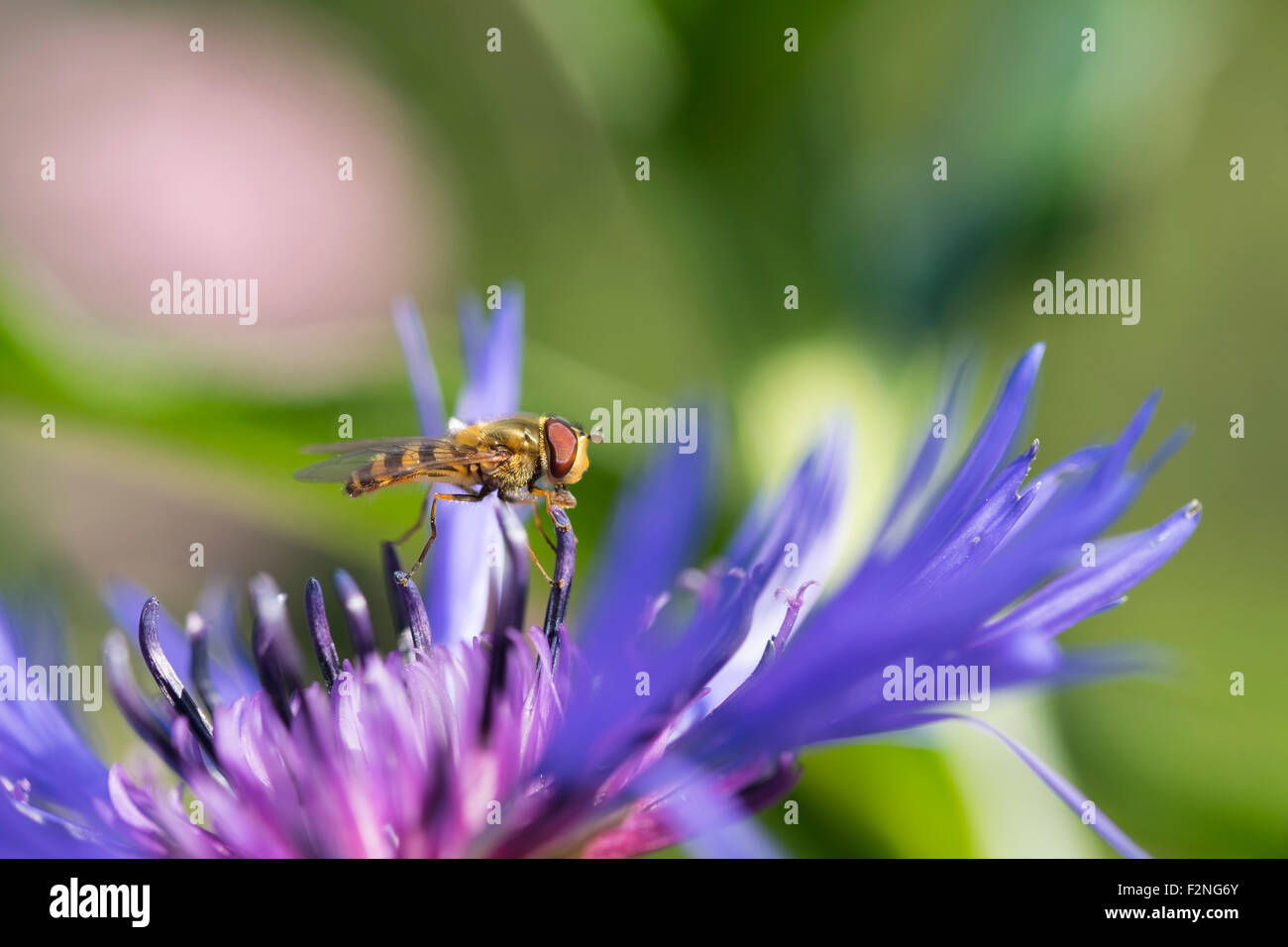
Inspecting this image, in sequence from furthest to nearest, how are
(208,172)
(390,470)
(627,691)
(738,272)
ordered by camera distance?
1. (208,172)
2. (738,272)
3. (390,470)
4. (627,691)

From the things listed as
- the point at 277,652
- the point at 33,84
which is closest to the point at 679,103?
the point at 277,652

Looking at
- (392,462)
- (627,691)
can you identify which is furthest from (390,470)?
(627,691)

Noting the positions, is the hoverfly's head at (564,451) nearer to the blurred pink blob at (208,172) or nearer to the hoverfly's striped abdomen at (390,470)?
the hoverfly's striped abdomen at (390,470)

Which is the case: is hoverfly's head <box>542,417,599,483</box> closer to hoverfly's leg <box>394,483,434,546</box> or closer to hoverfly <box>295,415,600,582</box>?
hoverfly <box>295,415,600,582</box>

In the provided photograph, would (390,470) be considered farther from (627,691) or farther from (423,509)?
(627,691)

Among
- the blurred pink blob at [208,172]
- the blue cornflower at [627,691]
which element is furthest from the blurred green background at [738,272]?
the blue cornflower at [627,691]

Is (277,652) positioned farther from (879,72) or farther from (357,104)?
(357,104)
